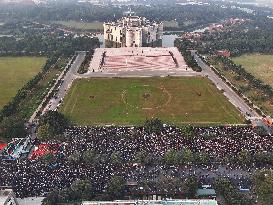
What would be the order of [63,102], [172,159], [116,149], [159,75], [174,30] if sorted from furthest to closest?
Result: 1. [174,30]
2. [159,75]
3. [63,102]
4. [116,149]
5. [172,159]

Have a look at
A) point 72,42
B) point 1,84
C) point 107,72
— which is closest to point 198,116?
point 107,72

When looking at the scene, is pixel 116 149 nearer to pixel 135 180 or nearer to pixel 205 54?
pixel 135 180

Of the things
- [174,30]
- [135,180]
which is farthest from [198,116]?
[174,30]

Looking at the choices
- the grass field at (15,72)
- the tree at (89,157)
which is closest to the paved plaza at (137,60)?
the grass field at (15,72)

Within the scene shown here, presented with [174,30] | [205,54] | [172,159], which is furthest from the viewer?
[174,30]

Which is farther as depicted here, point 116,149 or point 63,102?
point 63,102

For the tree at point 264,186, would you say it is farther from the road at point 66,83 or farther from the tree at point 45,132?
the road at point 66,83

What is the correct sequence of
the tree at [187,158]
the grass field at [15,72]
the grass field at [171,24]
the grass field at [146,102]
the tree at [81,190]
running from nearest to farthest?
the tree at [81,190]
the tree at [187,158]
the grass field at [146,102]
the grass field at [15,72]
the grass field at [171,24]
